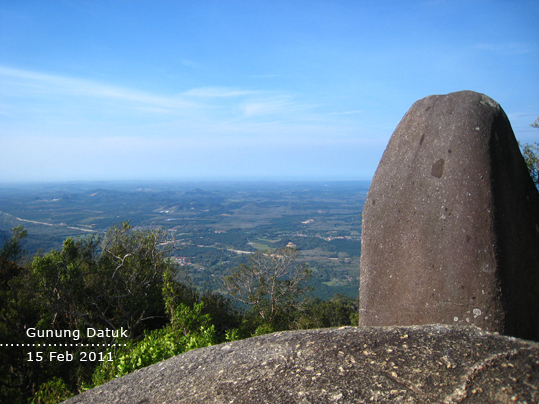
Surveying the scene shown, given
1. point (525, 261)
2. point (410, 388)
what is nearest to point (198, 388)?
point (410, 388)

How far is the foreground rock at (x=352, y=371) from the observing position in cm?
247

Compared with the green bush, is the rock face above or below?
above

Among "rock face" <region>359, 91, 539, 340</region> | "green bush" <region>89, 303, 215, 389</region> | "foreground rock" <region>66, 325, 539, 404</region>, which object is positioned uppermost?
"rock face" <region>359, 91, 539, 340</region>

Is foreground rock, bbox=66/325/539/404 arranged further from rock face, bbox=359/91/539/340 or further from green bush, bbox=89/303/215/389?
green bush, bbox=89/303/215/389

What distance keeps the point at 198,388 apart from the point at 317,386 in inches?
42.8

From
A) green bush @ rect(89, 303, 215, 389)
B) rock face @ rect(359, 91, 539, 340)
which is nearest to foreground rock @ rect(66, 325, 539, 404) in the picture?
rock face @ rect(359, 91, 539, 340)

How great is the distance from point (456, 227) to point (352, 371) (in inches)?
90.5

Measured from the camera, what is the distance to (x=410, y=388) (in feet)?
8.30

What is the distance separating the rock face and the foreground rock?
0.70m

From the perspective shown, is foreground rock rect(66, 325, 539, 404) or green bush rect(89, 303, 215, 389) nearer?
foreground rock rect(66, 325, 539, 404)

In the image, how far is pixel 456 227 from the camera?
4.05 m

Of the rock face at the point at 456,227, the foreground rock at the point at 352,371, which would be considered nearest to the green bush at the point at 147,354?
the foreground rock at the point at 352,371

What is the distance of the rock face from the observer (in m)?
3.81

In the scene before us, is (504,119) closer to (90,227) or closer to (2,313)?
(2,313)
